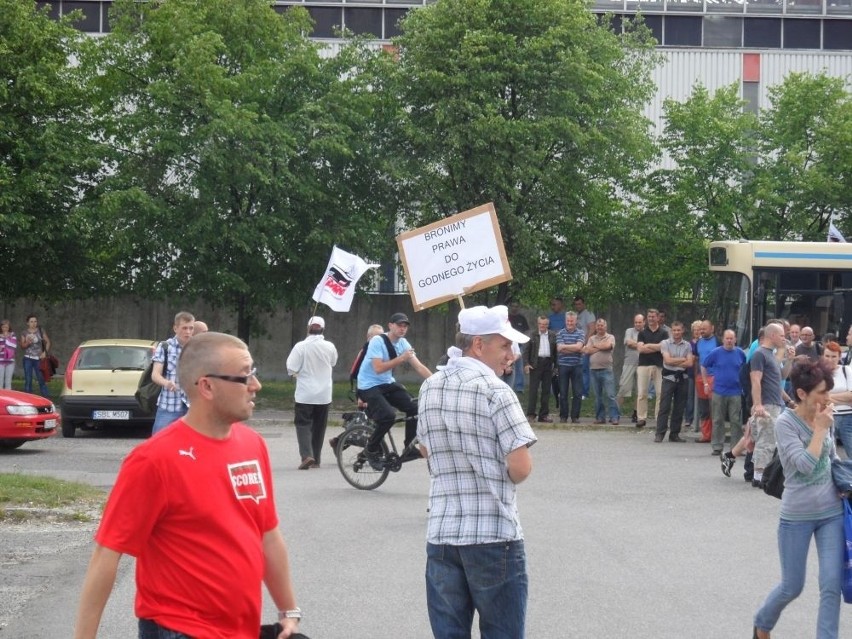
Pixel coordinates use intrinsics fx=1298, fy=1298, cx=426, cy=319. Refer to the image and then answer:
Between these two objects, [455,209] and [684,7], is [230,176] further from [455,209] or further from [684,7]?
[684,7]

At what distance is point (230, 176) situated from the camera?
86.9 feet

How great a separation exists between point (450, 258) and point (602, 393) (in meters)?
10.5

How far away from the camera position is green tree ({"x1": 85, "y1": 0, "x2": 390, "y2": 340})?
26.3 m

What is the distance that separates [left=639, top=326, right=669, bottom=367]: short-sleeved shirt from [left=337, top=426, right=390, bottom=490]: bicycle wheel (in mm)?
9577

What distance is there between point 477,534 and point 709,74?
39.3 metres

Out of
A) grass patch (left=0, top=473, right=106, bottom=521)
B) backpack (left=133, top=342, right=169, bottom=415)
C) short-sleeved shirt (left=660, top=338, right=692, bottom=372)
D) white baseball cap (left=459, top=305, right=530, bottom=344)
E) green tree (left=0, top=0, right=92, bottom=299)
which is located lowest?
grass patch (left=0, top=473, right=106, bottom=521)

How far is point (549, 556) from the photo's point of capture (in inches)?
405

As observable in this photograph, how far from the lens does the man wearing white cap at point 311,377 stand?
1574cm

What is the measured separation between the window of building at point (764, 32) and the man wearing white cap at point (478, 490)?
40970mm

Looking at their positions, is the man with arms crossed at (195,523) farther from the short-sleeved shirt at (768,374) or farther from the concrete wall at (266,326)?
the concrete wall at (266,326)

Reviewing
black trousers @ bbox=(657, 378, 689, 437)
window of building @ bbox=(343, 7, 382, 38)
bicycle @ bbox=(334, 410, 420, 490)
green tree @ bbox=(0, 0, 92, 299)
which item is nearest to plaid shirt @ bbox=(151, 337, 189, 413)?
bicycle @ bbox=(334, 410, 420, 490)

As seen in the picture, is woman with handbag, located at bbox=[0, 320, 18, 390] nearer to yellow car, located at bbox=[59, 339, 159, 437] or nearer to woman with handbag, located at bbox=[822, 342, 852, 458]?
yellow car, located at bbox=[59, 339, 159, 437]

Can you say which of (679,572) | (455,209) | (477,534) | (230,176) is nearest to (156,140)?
(230,176)

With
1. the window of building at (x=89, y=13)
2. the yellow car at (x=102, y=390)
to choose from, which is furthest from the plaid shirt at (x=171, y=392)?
the window of building at (x=89, y=13)
